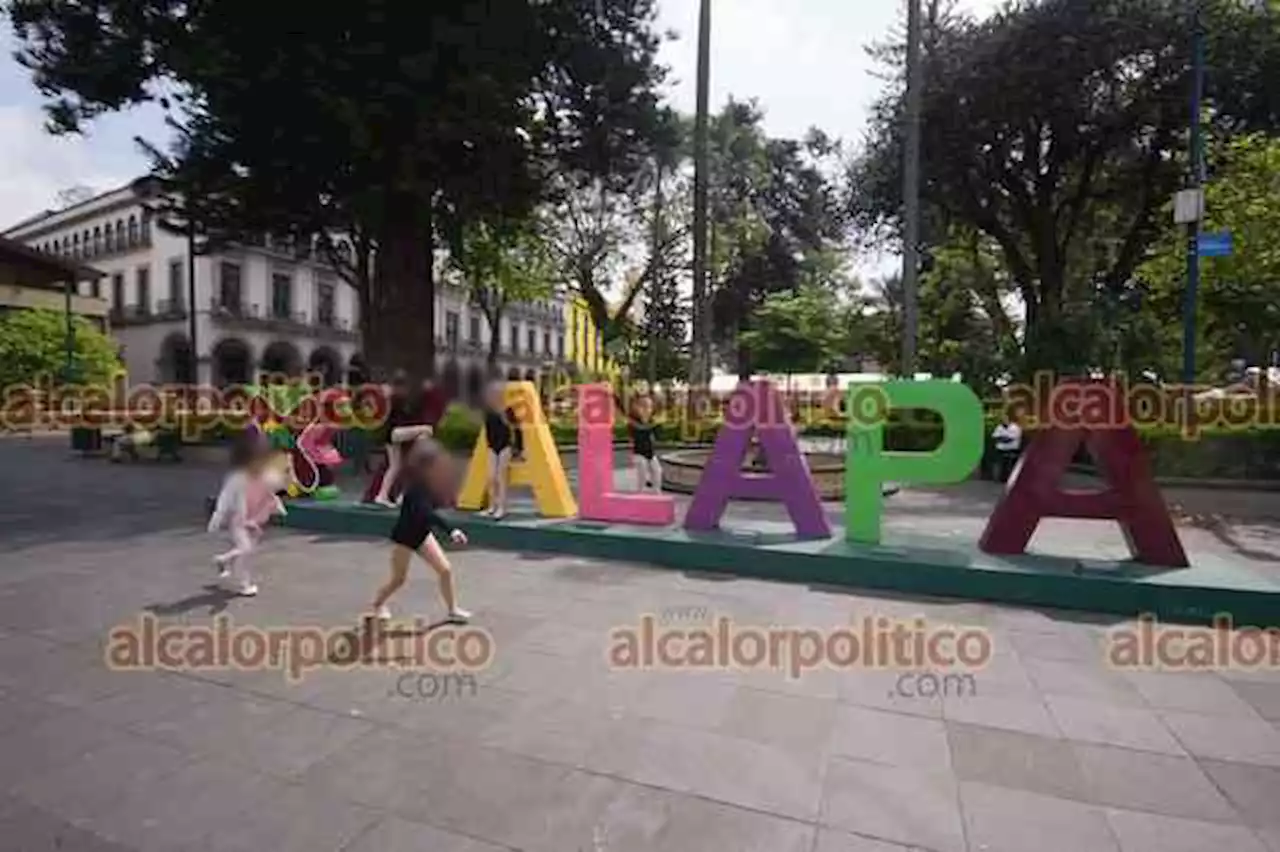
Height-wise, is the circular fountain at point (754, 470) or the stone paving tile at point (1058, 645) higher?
the circular fountain at point (754, 470)

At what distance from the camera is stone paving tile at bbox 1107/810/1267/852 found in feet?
10.2

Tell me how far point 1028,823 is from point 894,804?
53 centimetres

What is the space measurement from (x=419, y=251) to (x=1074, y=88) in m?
16.8

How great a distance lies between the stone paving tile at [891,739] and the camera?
152 inches

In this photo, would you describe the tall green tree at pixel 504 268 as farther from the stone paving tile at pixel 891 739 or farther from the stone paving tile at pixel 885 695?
the stone paving tile at pixel 891 739

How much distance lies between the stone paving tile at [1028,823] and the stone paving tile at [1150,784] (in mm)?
213

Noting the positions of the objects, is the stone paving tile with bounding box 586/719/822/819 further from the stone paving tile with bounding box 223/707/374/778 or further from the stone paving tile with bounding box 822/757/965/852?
the stone paving tile with bounding box 223/707/374/778

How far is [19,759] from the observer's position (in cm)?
384

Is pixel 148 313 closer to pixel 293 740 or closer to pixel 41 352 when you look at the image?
pixel 41 352

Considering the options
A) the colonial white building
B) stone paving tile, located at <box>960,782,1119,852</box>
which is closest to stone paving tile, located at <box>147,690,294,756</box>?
stone paving tile, located at <box>960,782,1119,852</box>

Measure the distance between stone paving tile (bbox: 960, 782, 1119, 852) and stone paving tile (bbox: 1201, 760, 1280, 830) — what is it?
65 centimetres

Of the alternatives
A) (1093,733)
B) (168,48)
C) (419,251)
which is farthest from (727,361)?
(1093,733)

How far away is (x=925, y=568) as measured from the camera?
6918mm

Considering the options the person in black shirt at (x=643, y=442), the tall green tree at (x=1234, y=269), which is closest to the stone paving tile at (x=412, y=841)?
the person in black shirt at (x=643, y=442)
